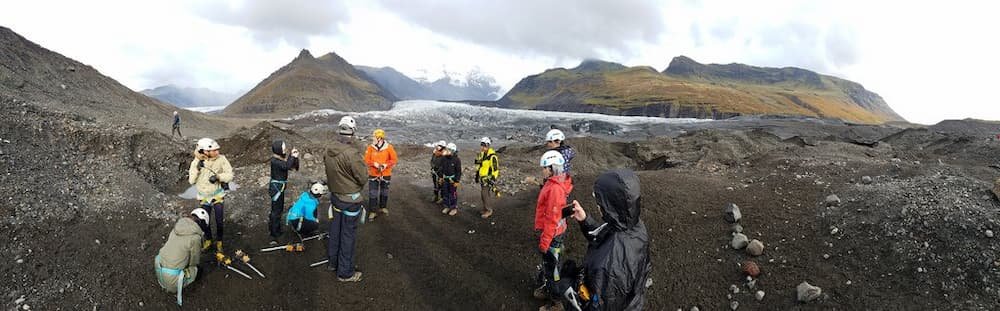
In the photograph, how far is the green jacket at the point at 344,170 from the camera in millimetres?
6352

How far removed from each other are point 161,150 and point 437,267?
38.6 ft

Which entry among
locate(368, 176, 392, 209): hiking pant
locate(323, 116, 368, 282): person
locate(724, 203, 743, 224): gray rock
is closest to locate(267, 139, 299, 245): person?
locate(368, 176, 392, 209): hiking pant

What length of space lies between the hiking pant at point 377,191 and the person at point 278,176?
2121 mm

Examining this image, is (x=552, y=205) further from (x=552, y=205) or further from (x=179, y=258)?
(x=179, y=258)

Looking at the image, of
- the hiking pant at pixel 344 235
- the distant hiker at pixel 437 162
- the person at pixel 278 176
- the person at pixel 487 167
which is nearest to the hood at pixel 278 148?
the person at pixel 278 176

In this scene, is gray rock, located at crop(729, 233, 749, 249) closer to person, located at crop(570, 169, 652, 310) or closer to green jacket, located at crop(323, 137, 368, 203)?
person, located at crop(570, 169, 652, 310)

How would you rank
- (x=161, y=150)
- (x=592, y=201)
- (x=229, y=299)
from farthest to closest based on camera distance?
(x=161, y=150) < (x=592, y=201) < (x=229, y=299)

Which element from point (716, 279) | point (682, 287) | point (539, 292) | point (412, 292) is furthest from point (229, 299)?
point (716, 279)

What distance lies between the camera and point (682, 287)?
6332mm

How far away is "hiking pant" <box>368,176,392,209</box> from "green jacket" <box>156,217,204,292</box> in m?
4.15

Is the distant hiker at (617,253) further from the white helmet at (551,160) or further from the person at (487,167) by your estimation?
the person at (487,167)

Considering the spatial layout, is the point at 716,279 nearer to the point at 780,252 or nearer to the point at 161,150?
the point at 780,252

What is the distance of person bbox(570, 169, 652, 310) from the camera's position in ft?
12.0

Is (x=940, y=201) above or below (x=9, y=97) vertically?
below
